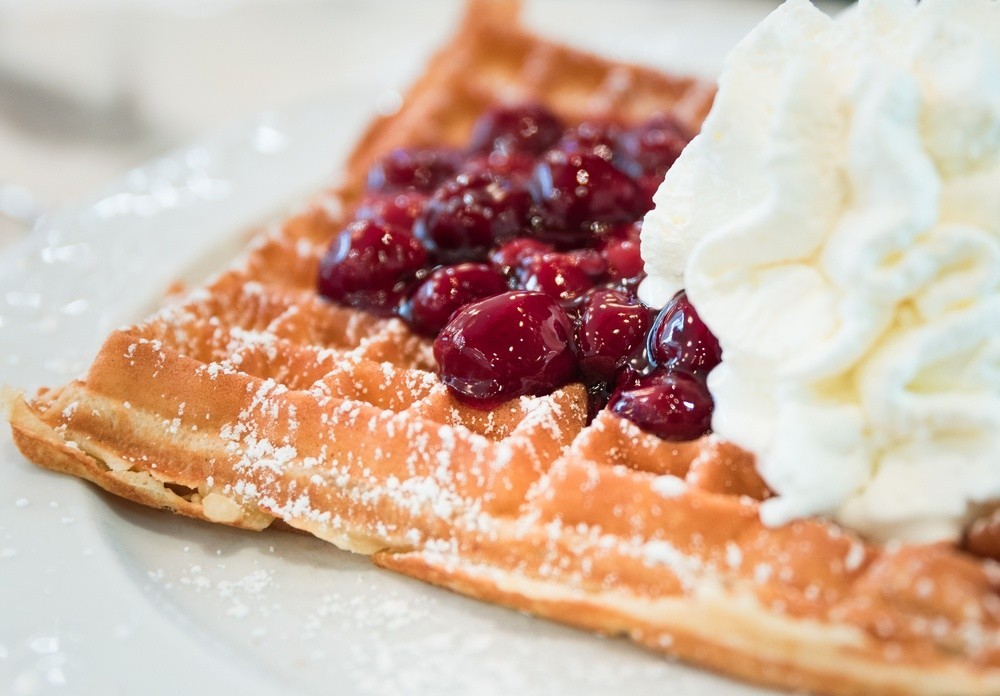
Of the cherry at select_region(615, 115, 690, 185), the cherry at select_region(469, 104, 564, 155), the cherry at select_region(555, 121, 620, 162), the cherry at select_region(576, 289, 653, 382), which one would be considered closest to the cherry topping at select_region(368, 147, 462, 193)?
the cherry at select_region(469, 104, 564, 155)

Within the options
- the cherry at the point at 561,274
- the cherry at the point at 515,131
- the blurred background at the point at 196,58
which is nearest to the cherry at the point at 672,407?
the cherry at the point at 561,274

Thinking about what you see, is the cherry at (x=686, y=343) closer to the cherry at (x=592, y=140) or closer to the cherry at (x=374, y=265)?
the cherry at (x=374, y=265)

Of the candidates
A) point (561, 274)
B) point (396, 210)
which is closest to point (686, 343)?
point (561, 274)

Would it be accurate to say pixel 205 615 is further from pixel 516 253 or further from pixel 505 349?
pixel 516 253

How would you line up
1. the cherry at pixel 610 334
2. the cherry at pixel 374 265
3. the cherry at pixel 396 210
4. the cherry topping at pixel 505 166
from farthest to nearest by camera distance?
the cherry topping at pixel 505 166
the cherry at pixel 396 210
the cherry at pixel 374 265
the cherry at pixel 610 334

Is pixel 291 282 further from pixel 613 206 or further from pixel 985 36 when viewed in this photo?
pixel 985 36
